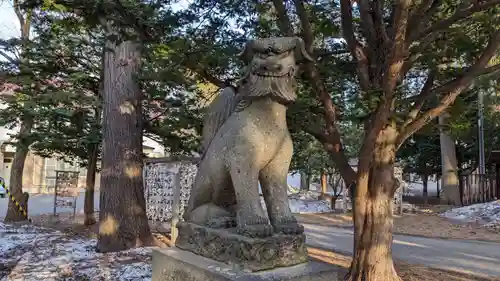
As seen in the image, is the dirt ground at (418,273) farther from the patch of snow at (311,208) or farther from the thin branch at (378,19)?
the patch of snow at (311,208)

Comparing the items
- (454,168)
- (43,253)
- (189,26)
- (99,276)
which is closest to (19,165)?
(43,253)

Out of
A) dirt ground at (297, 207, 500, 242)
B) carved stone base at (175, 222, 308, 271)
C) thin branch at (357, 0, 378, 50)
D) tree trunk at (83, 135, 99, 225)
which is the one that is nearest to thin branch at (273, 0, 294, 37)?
thin branch at (357, 0, 378, 50)

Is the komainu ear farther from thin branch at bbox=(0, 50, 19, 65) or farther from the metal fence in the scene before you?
the metal fence

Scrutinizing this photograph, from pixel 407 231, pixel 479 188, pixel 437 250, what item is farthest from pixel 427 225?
pixel 479 188

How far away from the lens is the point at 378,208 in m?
4.96

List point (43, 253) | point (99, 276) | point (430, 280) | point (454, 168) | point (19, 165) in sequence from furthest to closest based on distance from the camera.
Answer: point (454, 168) < point (19, 165) < point (43, 253) < point (430, 280) < point (99, 276)

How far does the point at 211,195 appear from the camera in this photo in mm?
2971

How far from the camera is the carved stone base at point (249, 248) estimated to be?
2.39m

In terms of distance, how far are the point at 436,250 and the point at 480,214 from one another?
18.0ft

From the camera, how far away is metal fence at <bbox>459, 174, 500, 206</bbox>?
15930mm

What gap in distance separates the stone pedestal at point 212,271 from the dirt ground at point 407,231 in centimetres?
355

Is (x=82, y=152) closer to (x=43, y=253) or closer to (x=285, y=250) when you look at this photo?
(x=43, y=253)

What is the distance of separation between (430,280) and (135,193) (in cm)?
478

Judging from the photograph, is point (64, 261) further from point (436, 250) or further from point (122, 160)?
point (436, 250)
